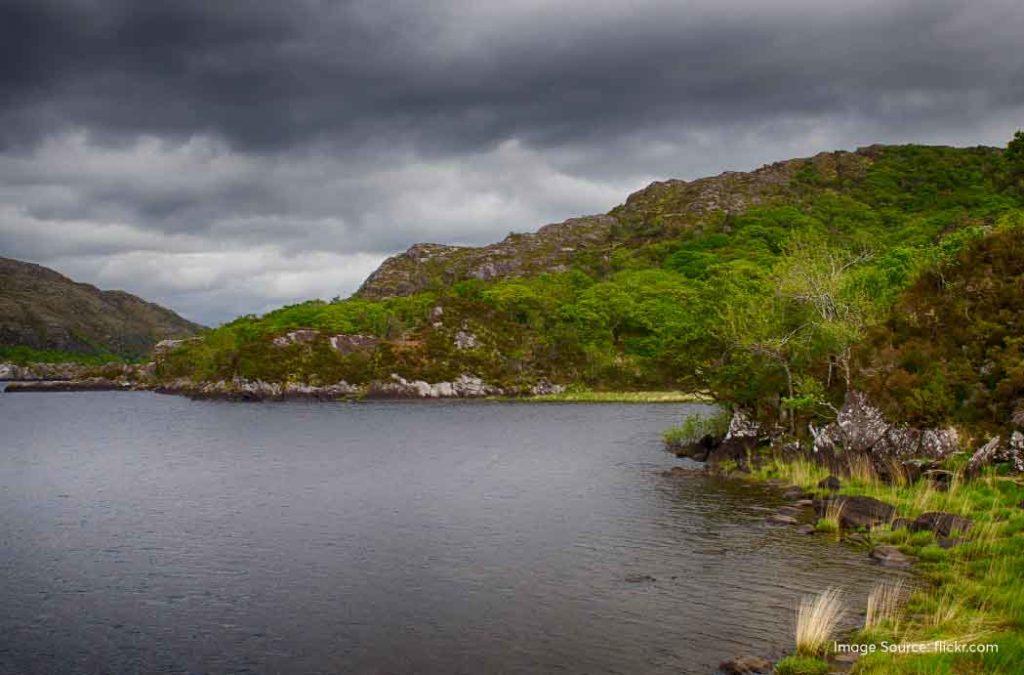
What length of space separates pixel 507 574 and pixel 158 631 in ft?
43.9

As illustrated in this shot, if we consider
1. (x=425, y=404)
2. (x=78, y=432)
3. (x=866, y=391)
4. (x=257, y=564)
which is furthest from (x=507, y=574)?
(x=425, y=404)

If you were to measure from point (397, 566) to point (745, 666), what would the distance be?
17.3m

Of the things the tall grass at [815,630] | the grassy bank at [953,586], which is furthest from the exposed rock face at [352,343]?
the tall grass at [815,630]

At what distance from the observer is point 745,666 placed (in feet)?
64.1

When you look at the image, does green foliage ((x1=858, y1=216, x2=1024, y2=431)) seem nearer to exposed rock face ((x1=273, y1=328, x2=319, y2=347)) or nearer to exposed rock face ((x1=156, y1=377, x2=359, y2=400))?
exposed rock face ((x1=156, y1=377, x2=359, y2=400))

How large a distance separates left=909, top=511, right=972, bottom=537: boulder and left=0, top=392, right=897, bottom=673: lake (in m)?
3.89

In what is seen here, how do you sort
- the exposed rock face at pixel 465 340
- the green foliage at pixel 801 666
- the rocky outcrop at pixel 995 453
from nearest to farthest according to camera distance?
the green foliage at pixel 801 666
the rocky outcrop at pixel 995 453
the exposed rock face at pixel 465 340

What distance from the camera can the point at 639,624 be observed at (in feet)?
79.0

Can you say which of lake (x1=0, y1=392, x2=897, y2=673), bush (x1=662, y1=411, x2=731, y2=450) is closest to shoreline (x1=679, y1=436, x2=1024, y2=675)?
lake (x1=0, y1=392, x2=897, y2=673)

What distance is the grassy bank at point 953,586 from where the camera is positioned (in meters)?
17.4

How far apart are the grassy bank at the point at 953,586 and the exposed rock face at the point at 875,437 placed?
2.33m

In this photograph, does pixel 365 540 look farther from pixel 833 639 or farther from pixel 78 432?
pixel 78 432

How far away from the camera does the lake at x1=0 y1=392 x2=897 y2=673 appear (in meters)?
22.5

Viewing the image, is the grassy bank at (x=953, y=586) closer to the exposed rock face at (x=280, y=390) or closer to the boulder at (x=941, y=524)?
the boulder at (x=941, y=524)
